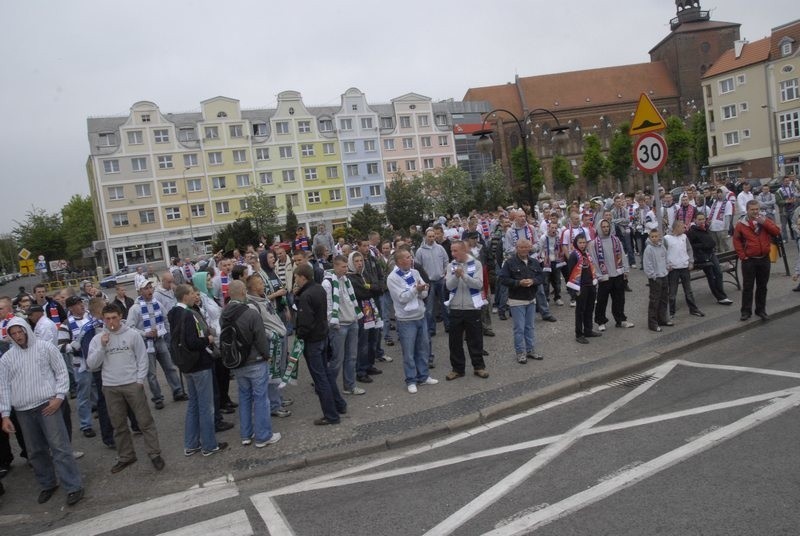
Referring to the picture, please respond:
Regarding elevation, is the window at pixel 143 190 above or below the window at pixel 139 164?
below

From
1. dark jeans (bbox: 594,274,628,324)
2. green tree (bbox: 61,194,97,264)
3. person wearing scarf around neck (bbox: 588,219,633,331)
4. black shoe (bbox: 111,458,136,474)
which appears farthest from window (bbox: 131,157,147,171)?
black shoe (bbox: 111,458,136,474)

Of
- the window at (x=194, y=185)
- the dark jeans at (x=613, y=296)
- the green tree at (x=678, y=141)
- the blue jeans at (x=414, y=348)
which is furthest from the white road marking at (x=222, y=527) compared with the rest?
the green tree at (x=678, y=141)

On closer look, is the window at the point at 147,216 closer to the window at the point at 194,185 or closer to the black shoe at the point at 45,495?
the window at the point at 194,185

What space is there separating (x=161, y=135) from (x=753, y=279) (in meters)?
65.2

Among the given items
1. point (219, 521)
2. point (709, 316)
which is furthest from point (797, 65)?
point (219, 521)

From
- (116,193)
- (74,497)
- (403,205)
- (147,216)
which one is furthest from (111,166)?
(74,497)

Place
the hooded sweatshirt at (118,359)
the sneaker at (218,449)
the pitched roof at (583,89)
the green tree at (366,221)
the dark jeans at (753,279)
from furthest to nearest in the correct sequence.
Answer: the pitched roof at (583,89) < the green tree at (366,221) < the dark jeans at (753,279) < the sneaker at (218,449) < the hooded sweatshirt at (118,359)

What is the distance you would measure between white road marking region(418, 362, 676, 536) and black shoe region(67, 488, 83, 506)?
13.1 feet

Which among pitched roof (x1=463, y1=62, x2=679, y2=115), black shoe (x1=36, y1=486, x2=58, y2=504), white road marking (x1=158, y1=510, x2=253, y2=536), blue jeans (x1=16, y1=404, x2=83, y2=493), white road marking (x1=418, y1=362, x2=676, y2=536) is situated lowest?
black shoe (x1=36, y1=486, x2=58, y2=504)

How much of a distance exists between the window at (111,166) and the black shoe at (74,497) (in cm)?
6304

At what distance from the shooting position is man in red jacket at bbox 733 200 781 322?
964cm

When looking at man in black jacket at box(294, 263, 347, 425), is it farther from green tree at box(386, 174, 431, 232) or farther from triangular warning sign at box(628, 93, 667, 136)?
green tree at box(386, 174, 431, 232)

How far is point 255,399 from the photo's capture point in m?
6.75

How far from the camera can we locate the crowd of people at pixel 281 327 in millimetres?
6492
